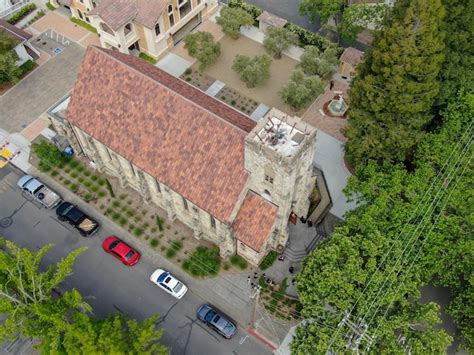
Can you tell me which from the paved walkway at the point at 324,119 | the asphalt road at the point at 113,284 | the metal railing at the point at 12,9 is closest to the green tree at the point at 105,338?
the asphalt road at the point at 113,284

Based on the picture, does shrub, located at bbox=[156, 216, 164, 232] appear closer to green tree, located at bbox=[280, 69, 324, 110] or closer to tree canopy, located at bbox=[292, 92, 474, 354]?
tree canopy, located at bbox=[292, 92, 474, 354]

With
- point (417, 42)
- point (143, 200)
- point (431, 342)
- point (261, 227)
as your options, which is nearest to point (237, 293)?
point (261, 227)

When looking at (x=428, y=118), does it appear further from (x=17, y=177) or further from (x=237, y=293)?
(x=17, y=177)

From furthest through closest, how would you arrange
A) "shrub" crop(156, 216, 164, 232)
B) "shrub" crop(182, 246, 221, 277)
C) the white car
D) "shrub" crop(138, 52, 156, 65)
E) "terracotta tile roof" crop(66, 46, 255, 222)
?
"shrub" crop(138, 52, 156, 65) < "shrub" crop(156, 216, 164, 232) < "shrub" crop(182, 246, 221, 277) < the white car < "terracotta tile roof" crop(66, 46, 255, 222)

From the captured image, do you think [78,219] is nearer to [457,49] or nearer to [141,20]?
[141,20]

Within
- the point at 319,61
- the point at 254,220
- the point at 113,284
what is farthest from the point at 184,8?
the point at 113,284

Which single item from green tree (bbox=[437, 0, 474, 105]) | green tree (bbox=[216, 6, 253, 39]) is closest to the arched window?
green tree (bbox=[216, 6, 253, 39])

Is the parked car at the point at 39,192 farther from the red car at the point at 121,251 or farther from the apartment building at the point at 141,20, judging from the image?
the apartment building at the point at 141,20
